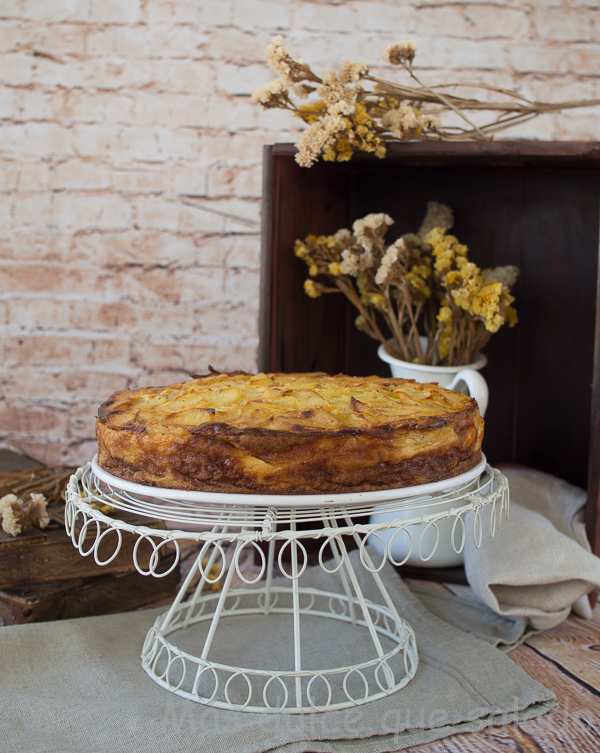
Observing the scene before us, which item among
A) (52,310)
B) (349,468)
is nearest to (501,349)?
(349,468)

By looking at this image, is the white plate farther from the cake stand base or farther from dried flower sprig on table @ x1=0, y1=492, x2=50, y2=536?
dried flower sprig on table @ x1=0, y1=492, x2=50, y2=536

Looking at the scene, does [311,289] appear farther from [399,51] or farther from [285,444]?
[285,444]

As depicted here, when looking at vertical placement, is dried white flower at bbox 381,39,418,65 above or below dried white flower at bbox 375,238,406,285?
above

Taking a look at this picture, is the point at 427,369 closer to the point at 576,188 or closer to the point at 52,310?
the point at 576,188

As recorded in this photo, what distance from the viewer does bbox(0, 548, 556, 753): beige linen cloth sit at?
90 centimetres

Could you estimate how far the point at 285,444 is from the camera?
873mm

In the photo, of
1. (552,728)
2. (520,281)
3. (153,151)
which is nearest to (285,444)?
(552,728)

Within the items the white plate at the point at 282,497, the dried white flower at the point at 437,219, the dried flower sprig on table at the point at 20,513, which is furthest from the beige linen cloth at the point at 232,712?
the dried white flower at the point at 437,219

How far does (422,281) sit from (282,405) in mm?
631

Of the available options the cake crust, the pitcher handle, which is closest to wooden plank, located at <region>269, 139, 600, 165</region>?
the pitcher handle

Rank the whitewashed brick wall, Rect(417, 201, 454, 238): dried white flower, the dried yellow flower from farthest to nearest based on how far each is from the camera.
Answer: the whitewashed brick wall → Rect(417, 201, 454, 238): dried white flower → the dried yellow flower

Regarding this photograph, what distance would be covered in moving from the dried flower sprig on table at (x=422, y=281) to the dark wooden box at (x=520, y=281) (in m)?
0.10

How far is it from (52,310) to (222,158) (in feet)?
1.97

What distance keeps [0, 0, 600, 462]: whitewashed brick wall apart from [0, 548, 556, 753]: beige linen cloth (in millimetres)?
880
